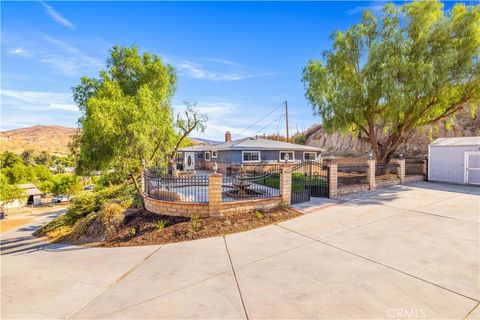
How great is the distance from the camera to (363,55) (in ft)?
47.9

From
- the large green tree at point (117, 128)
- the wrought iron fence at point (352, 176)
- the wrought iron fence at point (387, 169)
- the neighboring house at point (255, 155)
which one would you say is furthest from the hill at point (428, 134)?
the large green tree at point (117, 128)

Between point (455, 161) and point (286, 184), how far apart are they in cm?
1200

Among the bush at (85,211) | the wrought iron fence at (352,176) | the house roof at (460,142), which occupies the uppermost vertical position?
the house roof at (460,142)

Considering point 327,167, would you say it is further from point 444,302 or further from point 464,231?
point 444,302

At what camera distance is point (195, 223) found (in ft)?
23.5

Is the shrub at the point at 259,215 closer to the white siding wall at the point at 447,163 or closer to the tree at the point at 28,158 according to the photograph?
the white siding wall at the point at 447,163

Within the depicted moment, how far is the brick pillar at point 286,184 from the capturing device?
8590 millimetres

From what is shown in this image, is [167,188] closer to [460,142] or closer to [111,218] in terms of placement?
[111,218]

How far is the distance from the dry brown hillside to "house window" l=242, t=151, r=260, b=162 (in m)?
109

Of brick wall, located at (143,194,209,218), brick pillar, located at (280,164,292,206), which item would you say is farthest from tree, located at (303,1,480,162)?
brick wall, located at (143,194,209,218)

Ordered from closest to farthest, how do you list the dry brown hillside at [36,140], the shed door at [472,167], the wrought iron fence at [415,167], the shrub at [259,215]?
the shrub at [259,215], the shed door at [472,167], the wrought iron fence at [415,167], the dry brown hillside at [36,140]

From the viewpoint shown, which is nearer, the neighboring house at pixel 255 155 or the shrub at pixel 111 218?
the shrub at pixel 111 218

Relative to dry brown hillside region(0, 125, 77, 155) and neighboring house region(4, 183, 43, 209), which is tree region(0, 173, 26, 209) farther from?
dry brown hillside region(0, 125, 77, 155)

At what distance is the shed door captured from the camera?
12305 mm
